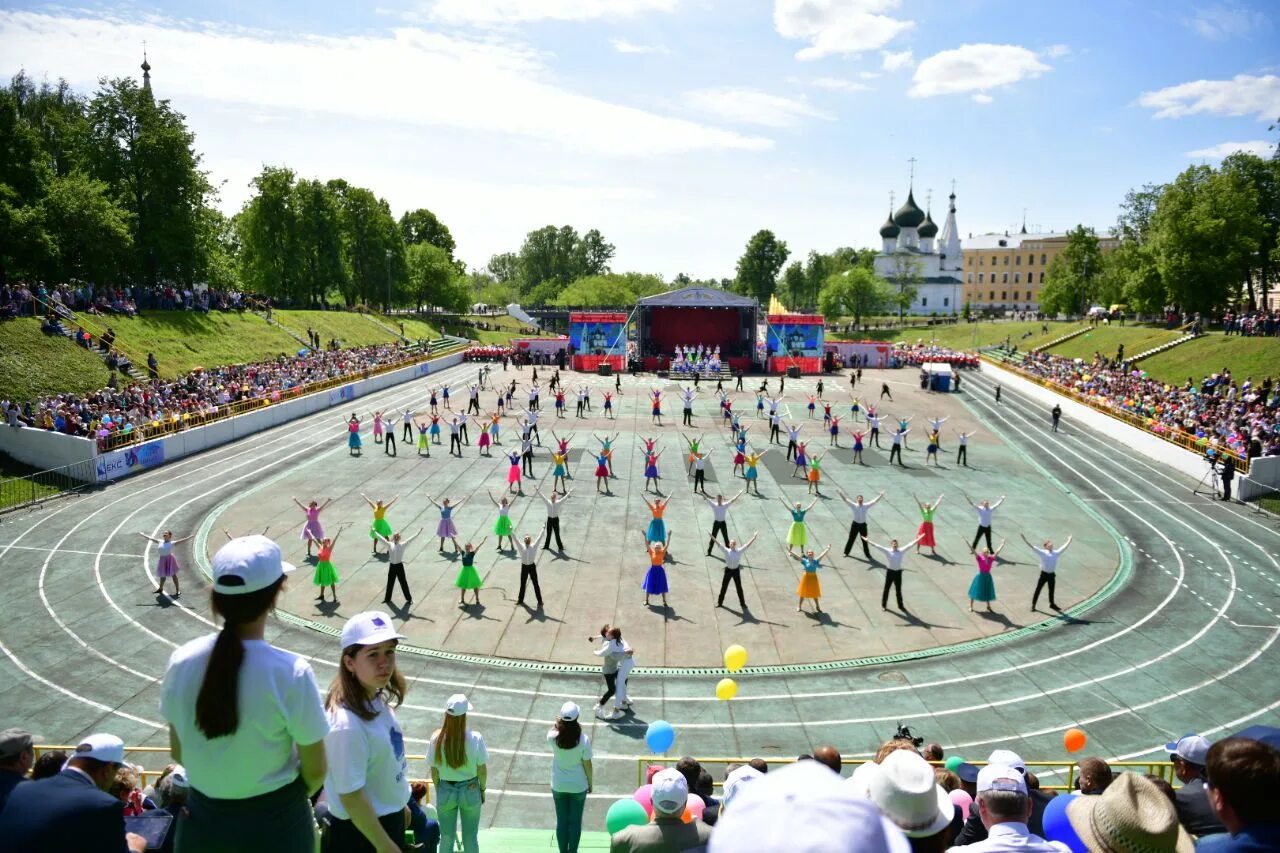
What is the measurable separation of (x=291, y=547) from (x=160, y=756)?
30.2 feet

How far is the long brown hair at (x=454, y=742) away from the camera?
22.1 ft

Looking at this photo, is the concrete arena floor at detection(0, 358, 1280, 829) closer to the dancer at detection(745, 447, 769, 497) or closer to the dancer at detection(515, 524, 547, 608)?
the dancer at detection(515, 524, 547, 608)

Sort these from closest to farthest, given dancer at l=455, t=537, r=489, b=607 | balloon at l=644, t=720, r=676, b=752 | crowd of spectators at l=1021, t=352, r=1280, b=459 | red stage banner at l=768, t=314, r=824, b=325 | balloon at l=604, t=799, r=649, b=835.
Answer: balloon at l=604, t=799, r=649, b=835, balloon at l=644, t=720, r=676, b=752, dancer at l=455, t=537, r=489, b=607, crowd of spectators at l=1021, t=352, r=1280, b=459, red stage banner at l=768, t=314, r=824, b=325

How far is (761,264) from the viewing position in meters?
132

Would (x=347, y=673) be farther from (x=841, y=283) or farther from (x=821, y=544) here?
(x=841, y=283)

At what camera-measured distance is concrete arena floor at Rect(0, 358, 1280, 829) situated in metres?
12.4

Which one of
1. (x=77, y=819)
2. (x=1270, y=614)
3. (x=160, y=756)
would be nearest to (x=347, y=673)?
(x=77, y=819)

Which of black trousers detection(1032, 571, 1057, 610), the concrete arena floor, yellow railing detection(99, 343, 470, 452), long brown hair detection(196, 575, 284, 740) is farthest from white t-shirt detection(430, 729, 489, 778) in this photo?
yellow railing detection(99, 343, 470, 452)

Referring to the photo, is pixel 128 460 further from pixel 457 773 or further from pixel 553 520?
pixel 457 773

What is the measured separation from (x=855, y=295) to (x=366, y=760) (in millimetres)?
107775

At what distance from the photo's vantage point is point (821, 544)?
21.2 metres

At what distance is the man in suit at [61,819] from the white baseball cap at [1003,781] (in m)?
3.80

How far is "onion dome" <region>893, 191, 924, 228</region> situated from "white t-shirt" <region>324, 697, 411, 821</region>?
140 m

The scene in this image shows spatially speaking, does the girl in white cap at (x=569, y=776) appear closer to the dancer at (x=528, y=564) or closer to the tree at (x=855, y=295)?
the dancer at (x=528, y=564)
